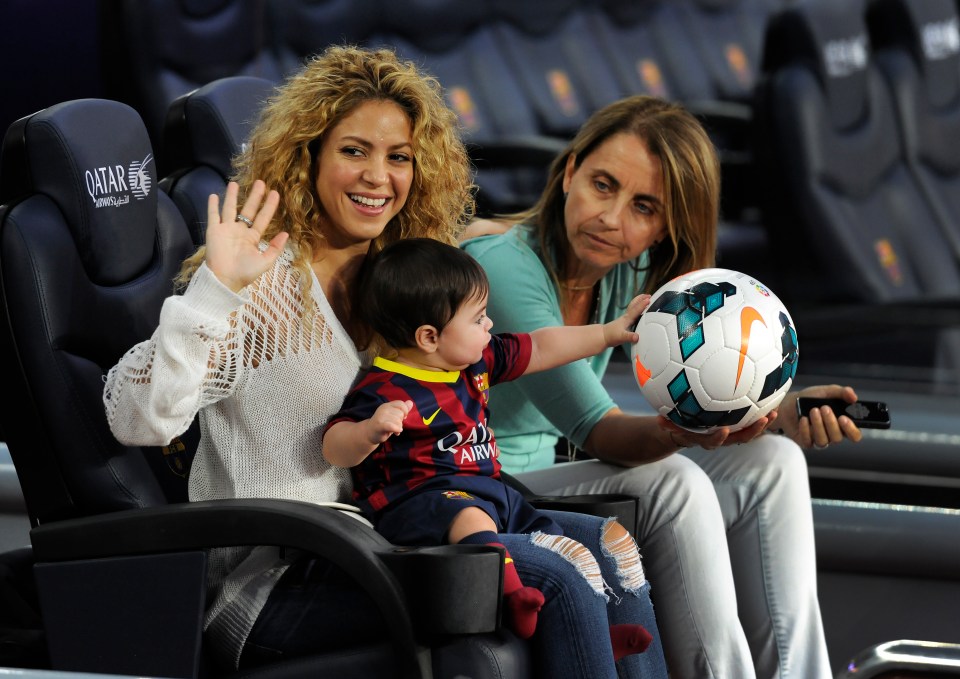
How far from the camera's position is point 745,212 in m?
5.57

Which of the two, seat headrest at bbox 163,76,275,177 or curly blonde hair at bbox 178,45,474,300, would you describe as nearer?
curly blonde hair at bbox 178,45,474,300

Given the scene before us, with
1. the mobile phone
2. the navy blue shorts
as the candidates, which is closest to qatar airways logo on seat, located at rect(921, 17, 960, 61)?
the mobile phone

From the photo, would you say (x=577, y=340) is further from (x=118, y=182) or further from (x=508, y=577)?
(x=118, y=182)

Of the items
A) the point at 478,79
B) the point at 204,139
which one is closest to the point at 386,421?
the point at 204,139

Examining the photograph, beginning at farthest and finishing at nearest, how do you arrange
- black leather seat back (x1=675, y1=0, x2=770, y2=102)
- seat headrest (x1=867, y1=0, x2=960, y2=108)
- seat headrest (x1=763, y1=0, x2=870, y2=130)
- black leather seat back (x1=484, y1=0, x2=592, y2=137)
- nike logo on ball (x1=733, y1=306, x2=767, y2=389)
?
black leather seat back (x1=675, y1=0, x2=770, y2=102) → black leather seat back (x1=484, y1=0, x2=592, y2=137) → seat headrest (x1=867, y1=0, x2=960, y2=108) → seat headrest (x1=763, y1=0, x2=870, y2=130) → nike logo on ball (x1=733, y1=306, x2=767, y2=389)

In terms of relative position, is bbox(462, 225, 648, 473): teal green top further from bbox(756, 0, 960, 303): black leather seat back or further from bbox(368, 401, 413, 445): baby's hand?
bbox(756, 0, 960, 303): black leather seat back

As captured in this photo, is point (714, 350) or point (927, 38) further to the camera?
point (927, 38)

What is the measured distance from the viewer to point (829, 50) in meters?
4.68

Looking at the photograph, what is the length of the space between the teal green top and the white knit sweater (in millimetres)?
341

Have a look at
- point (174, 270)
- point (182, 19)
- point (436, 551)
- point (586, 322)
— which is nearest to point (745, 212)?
point (182, 19)

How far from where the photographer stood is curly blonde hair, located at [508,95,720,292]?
196 cm

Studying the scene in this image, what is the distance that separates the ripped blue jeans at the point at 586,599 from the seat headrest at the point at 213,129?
86 centimetres

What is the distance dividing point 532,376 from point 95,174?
0.69 metres

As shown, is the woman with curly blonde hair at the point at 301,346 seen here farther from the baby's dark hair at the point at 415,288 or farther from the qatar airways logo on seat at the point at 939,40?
the qatar airways logo on seat at the point at 939,40
